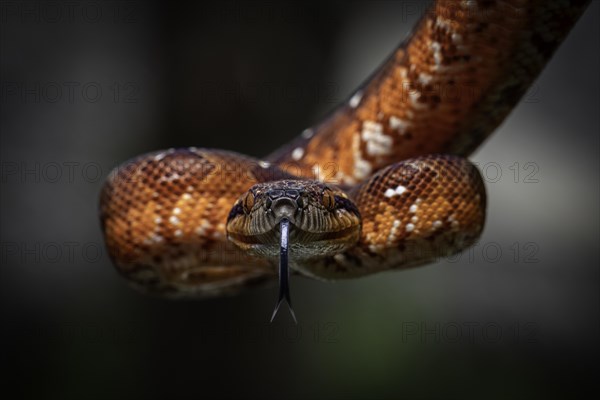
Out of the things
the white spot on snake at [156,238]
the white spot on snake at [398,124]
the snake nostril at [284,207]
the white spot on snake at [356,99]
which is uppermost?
the white spot on snake at [356,99]

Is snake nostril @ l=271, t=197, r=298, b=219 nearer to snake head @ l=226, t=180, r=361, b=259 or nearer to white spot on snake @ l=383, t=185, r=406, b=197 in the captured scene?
snake head @ l=226, t=180, r=361, b=259

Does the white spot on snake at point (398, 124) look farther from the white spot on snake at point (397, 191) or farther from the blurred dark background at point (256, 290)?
the blurred dark background at point (256, 290)

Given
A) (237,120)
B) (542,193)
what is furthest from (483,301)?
(237,120)

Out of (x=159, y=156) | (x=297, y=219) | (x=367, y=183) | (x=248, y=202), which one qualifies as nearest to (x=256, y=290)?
(x=159, y=156)

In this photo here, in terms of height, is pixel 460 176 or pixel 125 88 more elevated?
pixel 125 88

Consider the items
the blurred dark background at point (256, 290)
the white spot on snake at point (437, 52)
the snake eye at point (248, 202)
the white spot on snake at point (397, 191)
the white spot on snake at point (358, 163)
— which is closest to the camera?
the snake eye at point (248, 202)

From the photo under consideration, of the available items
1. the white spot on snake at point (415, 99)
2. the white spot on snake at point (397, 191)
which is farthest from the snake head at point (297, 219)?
the white spot on snake at point (415, 99)

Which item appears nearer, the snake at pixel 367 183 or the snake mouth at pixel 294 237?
the snake mouth at pixel 294 237

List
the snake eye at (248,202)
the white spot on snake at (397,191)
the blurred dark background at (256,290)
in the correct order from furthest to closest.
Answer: the blurred dark background at (256,290)
the white spot on snake at (397,191)
the snake eye at (248,202)

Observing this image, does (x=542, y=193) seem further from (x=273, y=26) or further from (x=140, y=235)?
(x=140, y=235)
